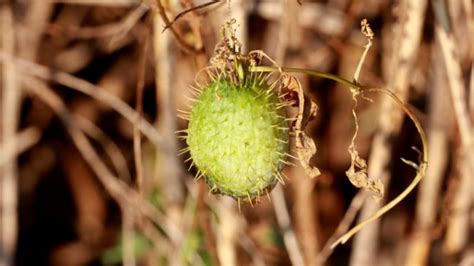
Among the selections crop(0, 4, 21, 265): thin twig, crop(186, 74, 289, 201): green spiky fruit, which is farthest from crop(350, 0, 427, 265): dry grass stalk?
crop(0, 4, 21, 265): thin twig

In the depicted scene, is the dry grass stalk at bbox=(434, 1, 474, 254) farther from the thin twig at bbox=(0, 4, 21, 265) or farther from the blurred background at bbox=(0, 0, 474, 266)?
the thin twig at bbox=(0, 4, 21, 265)

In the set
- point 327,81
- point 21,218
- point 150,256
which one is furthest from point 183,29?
point 21,218

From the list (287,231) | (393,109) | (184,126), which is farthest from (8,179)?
(393,109)

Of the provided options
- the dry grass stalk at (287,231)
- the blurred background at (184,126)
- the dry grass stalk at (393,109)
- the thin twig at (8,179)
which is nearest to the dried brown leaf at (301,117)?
the blurred background at (184,126)

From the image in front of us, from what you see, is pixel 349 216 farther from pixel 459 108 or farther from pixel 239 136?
pixel 239 136

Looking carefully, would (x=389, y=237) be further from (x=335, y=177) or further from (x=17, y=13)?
(x=17, y=13)
